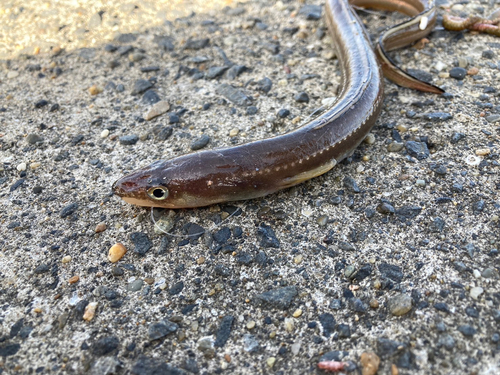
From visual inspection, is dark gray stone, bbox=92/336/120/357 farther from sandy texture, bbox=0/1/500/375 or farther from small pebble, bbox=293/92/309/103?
small pebble, bbox=293/92/309/103

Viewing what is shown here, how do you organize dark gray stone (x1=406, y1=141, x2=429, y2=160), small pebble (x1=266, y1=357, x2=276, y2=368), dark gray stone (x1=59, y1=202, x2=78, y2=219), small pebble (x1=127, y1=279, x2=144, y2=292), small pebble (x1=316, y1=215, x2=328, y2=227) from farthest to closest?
Result: dark gray stone (x1=406, y1=141, x2=429, y2=160) → dark gray stone (x1=59, y1=202, x2=78, y2=219) → small pebble (x1=316, y1=215, x2=328, y2=227) → small pebble (x1=127, y1=279, x2=144, y2=292) → small pebble (x1=266, y1=357, x2=276, y2=368)

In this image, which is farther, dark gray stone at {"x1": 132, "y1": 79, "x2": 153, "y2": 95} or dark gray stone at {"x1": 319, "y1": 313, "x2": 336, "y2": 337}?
dark gray stone at {"x1": 132, "y1": 79, "x2": 153, "y2": 95}

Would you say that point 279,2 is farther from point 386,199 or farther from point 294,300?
point 294,300

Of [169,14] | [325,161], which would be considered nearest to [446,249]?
[325,161]

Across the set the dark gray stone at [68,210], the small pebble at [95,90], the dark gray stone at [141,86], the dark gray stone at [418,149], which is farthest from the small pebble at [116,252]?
the dark gray stone at [418,149]

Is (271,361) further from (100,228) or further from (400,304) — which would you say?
(100,228)

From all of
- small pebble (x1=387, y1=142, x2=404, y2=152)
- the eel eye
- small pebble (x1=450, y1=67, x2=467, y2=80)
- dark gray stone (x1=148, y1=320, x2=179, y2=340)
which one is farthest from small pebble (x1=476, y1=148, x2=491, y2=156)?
dark gray stone (x1=148, y1=320, x2=179, y2=340)

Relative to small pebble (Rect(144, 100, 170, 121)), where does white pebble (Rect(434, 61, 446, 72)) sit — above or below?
below
